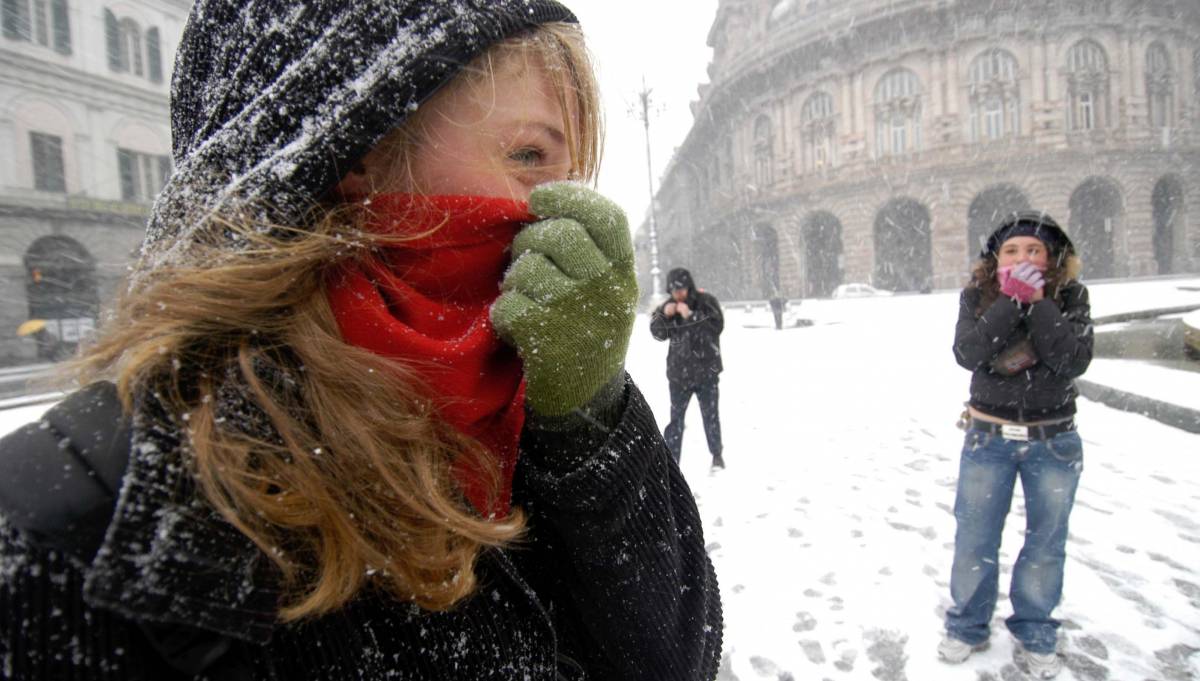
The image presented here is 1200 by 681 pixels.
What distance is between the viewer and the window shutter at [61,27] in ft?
62.4

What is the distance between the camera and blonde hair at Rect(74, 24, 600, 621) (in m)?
0.67

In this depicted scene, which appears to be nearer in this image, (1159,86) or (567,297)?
(567,297)

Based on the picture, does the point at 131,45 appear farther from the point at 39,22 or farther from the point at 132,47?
the point at 39,22

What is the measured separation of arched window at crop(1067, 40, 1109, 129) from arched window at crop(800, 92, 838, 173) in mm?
11947

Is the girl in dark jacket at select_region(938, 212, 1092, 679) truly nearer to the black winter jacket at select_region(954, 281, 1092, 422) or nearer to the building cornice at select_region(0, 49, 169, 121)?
the black winter jacket at select_region(954, 281, 1092, 422)

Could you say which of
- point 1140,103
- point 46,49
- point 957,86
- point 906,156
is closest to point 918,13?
point 957,86

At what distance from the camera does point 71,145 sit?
1988cm

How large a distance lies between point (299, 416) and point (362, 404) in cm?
8

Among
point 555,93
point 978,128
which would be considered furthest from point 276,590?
point 978,128

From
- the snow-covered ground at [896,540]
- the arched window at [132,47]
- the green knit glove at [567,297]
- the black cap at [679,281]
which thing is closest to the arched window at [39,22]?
the arched window at [132,47]

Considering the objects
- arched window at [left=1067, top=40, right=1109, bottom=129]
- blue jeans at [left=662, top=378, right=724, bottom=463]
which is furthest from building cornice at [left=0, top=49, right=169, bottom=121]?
arched window at [left=1067, top=40, right=1109, bottom=129]

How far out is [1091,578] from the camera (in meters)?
3.27

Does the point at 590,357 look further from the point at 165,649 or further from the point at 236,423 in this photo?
the point at 165,649

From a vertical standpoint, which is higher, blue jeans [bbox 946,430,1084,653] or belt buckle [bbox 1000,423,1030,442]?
belt buckle [bbox 1000,423,1030,442]
